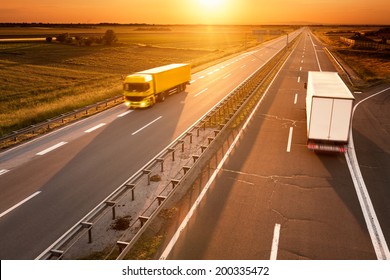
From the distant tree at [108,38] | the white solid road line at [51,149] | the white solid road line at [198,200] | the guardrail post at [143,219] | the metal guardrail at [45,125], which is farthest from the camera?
the distant tree at [108,38]

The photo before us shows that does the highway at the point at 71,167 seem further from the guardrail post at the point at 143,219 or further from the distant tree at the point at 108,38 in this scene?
the distant tree at the point at 108,38

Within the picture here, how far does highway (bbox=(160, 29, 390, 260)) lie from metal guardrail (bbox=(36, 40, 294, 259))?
3.14ft

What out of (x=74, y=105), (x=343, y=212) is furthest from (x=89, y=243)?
(x=74, y=105)

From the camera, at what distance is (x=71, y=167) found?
48.4 ft

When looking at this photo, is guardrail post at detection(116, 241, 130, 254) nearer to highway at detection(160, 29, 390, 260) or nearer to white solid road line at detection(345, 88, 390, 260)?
highway at detection(160, 29, 390, 260)

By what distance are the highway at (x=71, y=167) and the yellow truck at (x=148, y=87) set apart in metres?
0.84

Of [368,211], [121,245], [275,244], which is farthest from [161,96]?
[121,245]

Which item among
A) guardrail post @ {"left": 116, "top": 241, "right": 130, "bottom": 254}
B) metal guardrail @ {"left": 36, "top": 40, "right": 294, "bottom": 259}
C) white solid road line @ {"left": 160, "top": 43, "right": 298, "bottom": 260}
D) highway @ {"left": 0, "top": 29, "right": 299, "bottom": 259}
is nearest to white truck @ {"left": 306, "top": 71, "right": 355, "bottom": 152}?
white solid road line @ {"left": 160, "top": 43, "right": 298, "bottom": 260}

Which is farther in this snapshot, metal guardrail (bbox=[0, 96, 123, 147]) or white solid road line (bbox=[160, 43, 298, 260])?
metal guardrail (bbox=[0, 96, 123, 147])

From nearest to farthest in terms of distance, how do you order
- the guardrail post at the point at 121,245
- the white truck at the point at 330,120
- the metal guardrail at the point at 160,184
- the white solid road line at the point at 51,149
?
the guardrail post at the point at 121,245, the metal guardrail at the point at 160,184, the white truck at the point at 330,120, the white solid road line at the point at 51,149

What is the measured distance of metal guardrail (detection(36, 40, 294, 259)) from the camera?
8.72m

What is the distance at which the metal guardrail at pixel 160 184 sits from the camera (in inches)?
343

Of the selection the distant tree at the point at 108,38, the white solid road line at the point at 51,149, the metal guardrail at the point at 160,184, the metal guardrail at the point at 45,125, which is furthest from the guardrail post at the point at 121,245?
the distant tree at the point at 108,38

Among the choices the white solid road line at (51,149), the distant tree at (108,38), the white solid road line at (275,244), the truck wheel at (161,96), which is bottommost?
the white solid road line at (275,244)
